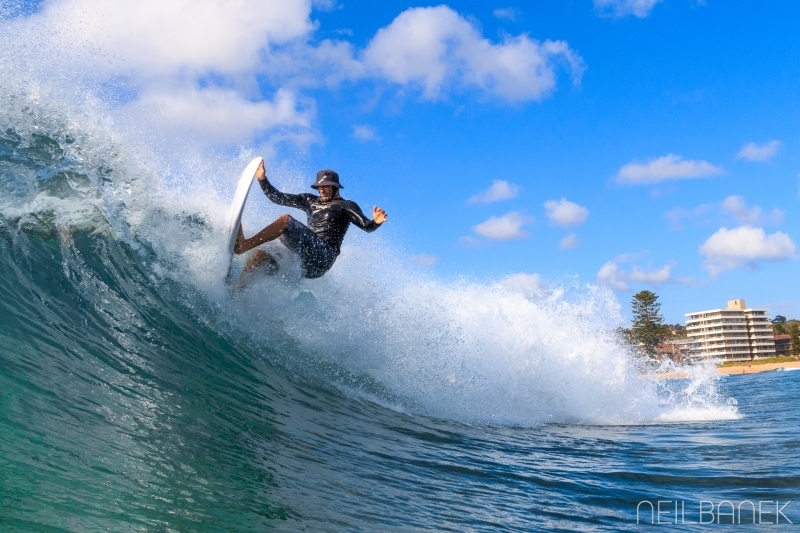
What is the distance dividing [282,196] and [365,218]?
1003mm

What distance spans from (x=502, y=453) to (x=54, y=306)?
4.16 meters

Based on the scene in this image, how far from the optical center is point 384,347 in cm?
792

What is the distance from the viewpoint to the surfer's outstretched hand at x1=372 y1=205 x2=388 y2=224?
652 centimetres

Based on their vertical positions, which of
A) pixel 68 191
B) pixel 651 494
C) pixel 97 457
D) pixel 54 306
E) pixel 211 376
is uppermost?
pixel 68 191

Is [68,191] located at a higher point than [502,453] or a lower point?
higher

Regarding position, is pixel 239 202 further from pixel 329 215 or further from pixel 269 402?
pixel 269 402

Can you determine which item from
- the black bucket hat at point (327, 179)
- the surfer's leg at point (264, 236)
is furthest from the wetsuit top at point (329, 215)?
the surfer's leg at point (264, 236)

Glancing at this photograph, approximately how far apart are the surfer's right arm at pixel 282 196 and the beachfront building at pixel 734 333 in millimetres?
107373

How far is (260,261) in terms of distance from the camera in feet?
21.8

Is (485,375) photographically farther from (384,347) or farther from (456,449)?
(456,449)

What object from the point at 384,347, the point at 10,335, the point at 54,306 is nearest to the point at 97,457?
the point at 10,335

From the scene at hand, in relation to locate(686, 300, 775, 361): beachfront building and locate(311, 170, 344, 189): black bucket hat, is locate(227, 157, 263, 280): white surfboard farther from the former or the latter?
locate(686, 300, 775, 361): beachfront building

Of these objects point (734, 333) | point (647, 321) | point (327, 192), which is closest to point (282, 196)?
point (327, 192)

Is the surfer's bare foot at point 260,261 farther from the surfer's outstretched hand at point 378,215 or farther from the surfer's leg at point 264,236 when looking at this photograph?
the surfer's outstretched hand at point 378,215
